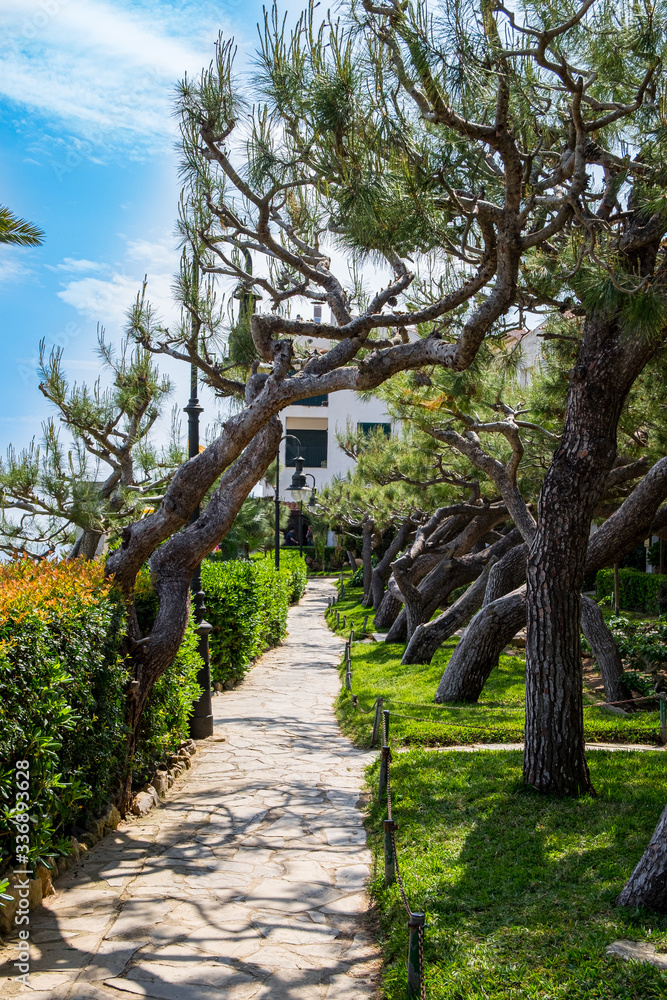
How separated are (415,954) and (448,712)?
5742 mm

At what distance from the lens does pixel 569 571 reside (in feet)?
18.9

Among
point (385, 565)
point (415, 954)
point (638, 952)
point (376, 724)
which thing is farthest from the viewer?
point (385, 565)

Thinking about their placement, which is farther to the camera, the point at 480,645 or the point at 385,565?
the point at 385,565

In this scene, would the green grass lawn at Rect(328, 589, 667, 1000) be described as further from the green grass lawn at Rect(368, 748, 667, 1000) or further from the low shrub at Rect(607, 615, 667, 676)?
the low shrub at Rect(607, 615, 667, 676)

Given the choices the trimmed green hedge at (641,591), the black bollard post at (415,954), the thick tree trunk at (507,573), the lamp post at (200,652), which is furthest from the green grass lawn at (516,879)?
the trimmed green hedge at (641,591)

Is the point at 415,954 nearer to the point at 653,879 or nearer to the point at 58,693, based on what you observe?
the point at 653,879

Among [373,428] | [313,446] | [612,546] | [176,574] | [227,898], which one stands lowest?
[227,898]

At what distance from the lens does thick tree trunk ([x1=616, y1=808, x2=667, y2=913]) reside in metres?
3.77

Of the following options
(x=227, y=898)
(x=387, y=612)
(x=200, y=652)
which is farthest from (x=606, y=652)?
(x=387, y=612)

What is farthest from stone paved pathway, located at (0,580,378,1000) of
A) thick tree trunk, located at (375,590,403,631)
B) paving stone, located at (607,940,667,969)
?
thick tree trunk, located at (375,590,403,631)

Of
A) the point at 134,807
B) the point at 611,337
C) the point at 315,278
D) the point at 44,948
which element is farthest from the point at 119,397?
the point at 44,948

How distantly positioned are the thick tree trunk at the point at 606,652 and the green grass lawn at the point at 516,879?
9.71 feet

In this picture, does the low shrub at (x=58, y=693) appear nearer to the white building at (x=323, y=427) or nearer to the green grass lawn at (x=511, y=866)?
the green grass lawn at (x=511, y=866)

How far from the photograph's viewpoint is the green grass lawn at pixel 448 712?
781 centimetres
